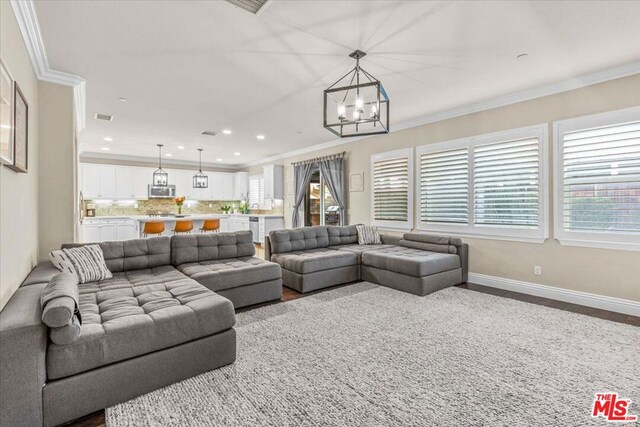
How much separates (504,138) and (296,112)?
121 inches

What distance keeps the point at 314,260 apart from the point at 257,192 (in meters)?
6.22

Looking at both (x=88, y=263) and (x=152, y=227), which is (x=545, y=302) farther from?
(x=152, y=227)

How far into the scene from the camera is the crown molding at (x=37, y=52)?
2262mm

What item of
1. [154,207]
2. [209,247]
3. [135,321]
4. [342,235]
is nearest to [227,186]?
[154,207]

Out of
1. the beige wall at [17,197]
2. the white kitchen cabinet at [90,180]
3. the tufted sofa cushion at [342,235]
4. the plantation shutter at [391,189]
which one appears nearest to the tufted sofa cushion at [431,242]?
the plantation shutter at [391,189]

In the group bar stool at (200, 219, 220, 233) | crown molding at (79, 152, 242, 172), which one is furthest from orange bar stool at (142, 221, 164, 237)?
crown molding at (79, 152, 242, 172)

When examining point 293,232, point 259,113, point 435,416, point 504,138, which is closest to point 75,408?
point 435,416

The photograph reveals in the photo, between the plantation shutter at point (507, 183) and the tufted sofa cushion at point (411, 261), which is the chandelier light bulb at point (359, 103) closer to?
the tufted sofa cushion at point (411, 261)

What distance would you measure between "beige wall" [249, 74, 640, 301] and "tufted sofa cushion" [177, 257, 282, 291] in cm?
316

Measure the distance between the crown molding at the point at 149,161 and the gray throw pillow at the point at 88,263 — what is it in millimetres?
6663

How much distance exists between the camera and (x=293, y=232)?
4965mm

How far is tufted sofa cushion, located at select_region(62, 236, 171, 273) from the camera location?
10.8 ft

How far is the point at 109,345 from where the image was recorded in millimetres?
1793

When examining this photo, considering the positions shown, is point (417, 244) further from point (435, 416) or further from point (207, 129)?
point (207, 129)
